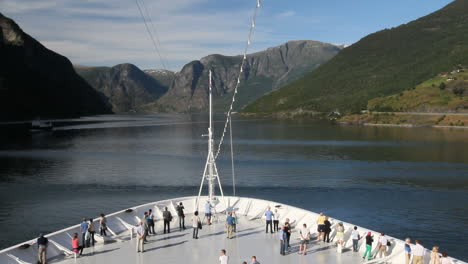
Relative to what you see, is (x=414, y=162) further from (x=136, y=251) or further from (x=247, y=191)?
(x=136, y=251)

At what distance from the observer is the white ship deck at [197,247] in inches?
944

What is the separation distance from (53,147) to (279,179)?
8057 cm

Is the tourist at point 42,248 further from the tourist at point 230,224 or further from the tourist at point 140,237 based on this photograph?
the tourist at point 230,224

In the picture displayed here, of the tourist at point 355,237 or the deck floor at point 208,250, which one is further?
the tourist at point 355,237

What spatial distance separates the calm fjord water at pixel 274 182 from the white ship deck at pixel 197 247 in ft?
54.1

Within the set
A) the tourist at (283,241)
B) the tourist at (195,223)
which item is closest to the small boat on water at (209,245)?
the tourist at (283,241)

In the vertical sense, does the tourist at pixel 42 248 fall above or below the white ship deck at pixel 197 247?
above

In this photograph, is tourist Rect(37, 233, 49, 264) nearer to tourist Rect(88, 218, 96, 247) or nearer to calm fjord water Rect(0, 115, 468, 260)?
tourist Rect(88, 218, 96, 247)

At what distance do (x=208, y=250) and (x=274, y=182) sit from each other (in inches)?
1815

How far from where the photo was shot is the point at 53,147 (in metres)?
130

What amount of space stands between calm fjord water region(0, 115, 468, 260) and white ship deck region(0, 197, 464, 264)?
16.5 metres

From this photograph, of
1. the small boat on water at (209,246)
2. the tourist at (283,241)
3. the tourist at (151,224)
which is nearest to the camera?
the small boat on water at (209,246)

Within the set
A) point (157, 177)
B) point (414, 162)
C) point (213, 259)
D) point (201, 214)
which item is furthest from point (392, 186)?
point (213, 259)

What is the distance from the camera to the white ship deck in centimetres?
2398
